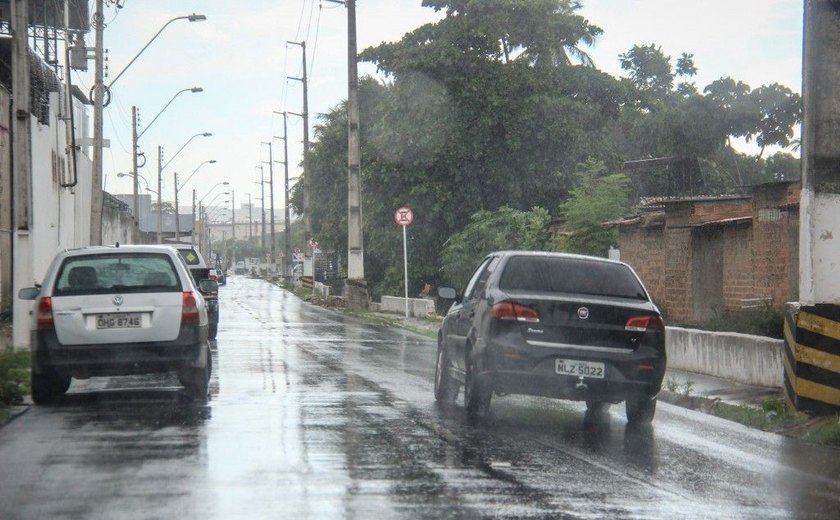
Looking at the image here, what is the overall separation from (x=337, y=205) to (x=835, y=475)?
2307 inches

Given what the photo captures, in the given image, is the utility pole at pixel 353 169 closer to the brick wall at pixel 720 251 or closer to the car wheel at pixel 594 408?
the brick wall at pixel 720 251

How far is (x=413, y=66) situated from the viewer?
44500 mm

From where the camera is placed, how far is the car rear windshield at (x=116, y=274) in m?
12.6

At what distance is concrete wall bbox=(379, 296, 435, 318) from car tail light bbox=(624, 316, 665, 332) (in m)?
24.1

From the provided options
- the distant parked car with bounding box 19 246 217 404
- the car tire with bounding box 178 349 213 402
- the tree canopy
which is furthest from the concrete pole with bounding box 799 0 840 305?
the tree canopy

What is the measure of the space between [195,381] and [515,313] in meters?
3.82

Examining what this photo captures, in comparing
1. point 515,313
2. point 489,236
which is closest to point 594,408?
point 515,313

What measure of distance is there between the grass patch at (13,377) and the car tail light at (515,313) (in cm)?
540

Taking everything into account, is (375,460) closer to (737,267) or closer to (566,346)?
(566,346)

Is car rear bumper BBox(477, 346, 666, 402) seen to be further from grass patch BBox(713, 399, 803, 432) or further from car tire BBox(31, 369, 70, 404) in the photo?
car tire BBox(31, 369, 70, 404)

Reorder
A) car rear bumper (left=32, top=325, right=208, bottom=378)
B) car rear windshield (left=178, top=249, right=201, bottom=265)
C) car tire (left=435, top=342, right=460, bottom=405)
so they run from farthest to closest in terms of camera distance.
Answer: car rear windshield (left=178, top=249, right=201, bottom=265) < car tire (left=435, top=342, right=460, bottom=405) < car rear bumper (left=32, top=325, right=208, bottom=378)

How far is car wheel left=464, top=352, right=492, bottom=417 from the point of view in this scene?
1144 cm

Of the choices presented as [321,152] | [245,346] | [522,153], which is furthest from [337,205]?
[245,346]

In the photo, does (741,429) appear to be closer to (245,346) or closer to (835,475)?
(835,475)
